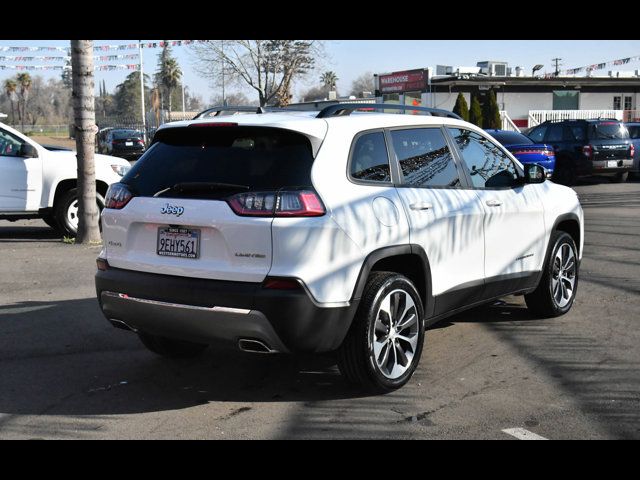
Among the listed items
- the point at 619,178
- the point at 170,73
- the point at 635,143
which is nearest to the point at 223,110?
the point at 619,178

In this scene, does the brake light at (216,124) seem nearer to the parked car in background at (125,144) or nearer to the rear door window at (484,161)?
the rear door window at (484,161)

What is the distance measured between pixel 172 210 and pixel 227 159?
0.46 metres

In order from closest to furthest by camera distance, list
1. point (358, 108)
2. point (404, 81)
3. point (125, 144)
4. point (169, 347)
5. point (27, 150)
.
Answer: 1. point (358, 108)
2. point (169, 347)
3. point (27, 150)
4. point (125, 144)
5. point (404, 81)

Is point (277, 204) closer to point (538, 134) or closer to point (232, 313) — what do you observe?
point (232, 313)

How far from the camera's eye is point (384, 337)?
196 inches

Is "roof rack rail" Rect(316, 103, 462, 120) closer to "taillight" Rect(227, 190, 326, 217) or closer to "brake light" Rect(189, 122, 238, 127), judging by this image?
"brake light" Rect(189, 122, 238, 127)

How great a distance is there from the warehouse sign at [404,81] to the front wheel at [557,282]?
138 ft

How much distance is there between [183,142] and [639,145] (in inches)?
804

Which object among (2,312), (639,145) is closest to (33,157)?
(2,312)

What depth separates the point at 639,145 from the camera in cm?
2264

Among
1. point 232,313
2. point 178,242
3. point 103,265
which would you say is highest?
point 178,242

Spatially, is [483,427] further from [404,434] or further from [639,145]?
[639,145]

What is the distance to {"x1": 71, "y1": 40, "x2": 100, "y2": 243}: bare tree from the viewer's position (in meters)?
11.4

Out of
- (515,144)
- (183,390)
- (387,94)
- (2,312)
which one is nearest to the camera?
(183,390)
